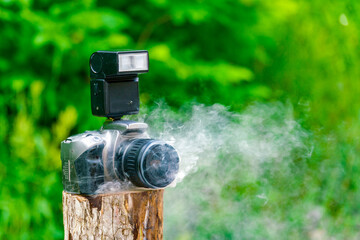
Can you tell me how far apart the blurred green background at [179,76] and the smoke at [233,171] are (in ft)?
0.25

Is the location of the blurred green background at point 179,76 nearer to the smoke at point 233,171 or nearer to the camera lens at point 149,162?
the smoke at point 233,171

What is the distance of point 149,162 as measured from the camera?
1.50 metres

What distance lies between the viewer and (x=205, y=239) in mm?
2900

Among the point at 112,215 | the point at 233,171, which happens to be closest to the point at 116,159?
the point at 112,215

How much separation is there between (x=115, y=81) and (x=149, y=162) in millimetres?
276

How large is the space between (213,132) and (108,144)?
2.80 ft

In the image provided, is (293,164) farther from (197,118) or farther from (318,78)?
(318,78)

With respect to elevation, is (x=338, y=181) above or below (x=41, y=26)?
below

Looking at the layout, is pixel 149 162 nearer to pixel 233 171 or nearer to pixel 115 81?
pixel 115 81

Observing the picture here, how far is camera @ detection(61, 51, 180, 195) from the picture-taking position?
59.6 inches

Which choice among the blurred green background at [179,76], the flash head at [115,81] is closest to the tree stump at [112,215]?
the flash head at [115,81]

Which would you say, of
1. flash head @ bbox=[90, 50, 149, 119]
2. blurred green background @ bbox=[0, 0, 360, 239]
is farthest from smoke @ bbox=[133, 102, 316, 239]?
flash head @ bbox=[90, 50, 149, 119]

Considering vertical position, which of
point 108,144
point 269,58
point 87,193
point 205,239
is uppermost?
point 269,58

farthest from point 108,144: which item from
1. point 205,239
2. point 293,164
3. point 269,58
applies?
point 269,58
